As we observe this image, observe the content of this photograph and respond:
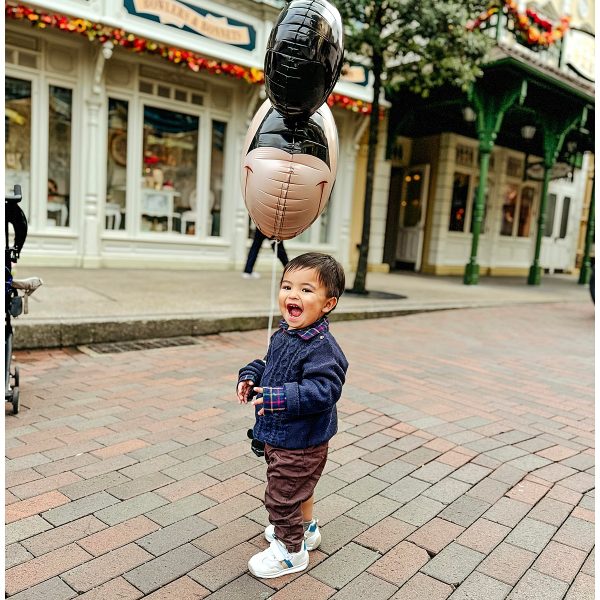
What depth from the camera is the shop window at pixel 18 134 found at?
817 centimetres

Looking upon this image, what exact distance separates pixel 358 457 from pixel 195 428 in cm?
96

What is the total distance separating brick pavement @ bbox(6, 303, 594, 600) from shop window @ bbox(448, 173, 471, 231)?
10099mm

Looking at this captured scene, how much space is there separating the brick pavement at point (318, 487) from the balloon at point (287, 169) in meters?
1.28

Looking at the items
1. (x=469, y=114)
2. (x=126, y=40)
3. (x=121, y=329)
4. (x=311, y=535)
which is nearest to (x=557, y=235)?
(x=469, y=114)

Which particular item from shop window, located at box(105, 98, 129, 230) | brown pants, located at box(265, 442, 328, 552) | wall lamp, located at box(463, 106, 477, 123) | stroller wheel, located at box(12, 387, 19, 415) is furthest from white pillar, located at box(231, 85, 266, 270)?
brown pants, located at box(265, 442, 328, 552)

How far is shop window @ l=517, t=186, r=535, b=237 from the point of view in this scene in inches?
635

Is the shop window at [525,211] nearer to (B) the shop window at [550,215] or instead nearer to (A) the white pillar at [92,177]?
(B) the shop window at [550,215]

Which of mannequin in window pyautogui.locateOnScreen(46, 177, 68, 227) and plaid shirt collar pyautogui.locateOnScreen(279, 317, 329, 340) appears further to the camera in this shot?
mannequin in window pyautogui.locateOnScreen(46, 177, 68, 227)

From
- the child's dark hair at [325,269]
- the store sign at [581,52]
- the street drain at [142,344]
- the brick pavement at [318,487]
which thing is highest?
the store sign at [581,52]

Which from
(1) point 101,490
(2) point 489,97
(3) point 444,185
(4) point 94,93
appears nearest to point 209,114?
(4) point 94,93

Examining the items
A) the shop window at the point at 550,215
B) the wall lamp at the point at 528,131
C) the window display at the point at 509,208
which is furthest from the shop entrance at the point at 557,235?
the wall lamp at the point at 528,131

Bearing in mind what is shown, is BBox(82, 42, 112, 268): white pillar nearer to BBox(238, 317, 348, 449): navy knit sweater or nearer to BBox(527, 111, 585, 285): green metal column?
BBox(238, 317, 348, 449): navy knit sweater

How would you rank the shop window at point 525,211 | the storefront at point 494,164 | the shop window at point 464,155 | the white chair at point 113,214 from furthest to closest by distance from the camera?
the shop window at point 525,211, the shop window at point 464,155, the storefront at point 494,164, the white chair at point 113,214

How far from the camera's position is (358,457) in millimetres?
3006
